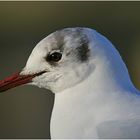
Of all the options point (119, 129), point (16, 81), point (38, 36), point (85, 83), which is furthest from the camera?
point (38, 36)

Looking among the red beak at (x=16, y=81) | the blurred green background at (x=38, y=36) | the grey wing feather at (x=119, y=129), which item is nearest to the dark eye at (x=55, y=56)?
the red beak at (x=16, y=81)

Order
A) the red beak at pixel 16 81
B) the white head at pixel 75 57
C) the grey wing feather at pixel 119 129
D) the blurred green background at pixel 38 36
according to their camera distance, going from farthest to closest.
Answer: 1. the blurred green background at pixel 38 36
2. the red beak at pixel 16 81
3. the white head at pixel 75 57
4. the grey wing feather at pixel 119 129

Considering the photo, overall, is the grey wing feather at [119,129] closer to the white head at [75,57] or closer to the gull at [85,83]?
the gull at [85,83]

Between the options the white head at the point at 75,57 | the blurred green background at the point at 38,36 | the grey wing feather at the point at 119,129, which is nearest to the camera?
the grey wing feather at the point at 119,129

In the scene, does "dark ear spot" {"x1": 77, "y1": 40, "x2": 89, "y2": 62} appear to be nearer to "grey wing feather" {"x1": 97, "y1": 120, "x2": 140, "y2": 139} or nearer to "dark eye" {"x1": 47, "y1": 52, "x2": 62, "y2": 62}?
"dark eye" {"x1": 47, "y1": 52, "x2": 62, "y2": 62}

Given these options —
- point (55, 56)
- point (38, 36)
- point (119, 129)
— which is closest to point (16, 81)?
point (55, 56)

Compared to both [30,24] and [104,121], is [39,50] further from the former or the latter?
[30,24]

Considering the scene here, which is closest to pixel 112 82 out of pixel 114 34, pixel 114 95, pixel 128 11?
pixel 114 95

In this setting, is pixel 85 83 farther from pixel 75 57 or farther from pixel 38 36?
pixel 38 36
